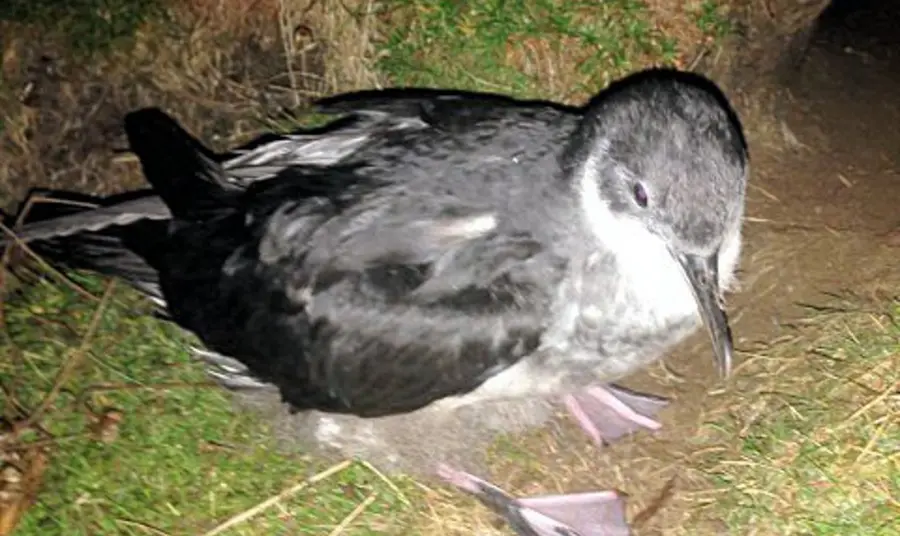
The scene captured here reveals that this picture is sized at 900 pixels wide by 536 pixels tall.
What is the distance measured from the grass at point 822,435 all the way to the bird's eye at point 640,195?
1.03 m

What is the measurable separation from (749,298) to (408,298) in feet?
5.76

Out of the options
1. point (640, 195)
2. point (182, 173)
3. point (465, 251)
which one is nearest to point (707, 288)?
point (640, 195)

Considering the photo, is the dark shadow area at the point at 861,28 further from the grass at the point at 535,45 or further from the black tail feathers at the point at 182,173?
the black tail feathers at the point at 182,173

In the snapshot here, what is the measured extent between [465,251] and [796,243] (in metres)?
1.90

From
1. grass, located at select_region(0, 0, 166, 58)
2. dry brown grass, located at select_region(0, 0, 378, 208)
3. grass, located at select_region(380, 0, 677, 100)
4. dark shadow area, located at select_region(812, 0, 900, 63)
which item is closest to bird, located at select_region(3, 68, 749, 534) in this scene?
grass, located at select_region(380, 0, 677, 100)

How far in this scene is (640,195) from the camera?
10.8 ft

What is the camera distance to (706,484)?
12.5 feet

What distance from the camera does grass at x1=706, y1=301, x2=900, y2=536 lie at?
3463mm

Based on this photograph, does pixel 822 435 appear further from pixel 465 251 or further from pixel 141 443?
pixel 141 443

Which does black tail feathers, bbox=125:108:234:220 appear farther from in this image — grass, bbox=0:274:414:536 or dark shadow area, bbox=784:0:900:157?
dark shadow area, bbox=784:0:900:157

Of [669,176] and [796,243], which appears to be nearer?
[669,176]

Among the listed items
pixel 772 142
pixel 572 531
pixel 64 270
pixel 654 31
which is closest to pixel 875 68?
pixel 772 142

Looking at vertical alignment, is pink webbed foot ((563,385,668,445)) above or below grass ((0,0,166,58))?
below

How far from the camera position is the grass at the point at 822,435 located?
136 inches
